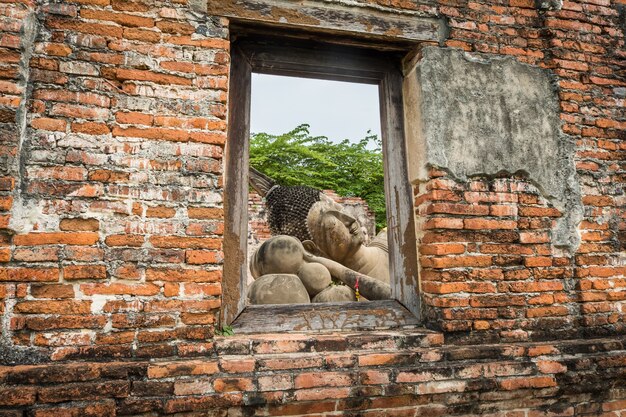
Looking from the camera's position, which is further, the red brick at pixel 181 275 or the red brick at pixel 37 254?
the red brick at pixel 181 275

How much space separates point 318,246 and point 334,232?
0.93ft

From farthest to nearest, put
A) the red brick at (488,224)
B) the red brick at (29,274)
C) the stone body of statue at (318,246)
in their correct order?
the stone body of statue at (318,246)
the red brick at (488,224)
the red brick at (29,274)

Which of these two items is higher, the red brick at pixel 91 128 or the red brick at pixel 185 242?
the red brick at pixel 91 128

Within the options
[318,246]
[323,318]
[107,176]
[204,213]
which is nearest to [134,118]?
[107,176]

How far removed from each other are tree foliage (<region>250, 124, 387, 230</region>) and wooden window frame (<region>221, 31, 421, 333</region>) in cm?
1092

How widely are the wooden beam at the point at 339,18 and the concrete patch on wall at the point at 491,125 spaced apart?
0.18 meters

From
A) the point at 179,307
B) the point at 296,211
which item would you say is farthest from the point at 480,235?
the point at 296,211

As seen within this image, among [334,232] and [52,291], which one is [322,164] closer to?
[334,232]

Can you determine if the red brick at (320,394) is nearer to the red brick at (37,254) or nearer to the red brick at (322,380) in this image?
the red brick at (322,380)

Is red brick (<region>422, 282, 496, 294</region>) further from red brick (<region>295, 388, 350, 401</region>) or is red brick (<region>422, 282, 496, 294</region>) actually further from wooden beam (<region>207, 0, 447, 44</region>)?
wooden beam (<region>207, 0, 447, 44</region>)

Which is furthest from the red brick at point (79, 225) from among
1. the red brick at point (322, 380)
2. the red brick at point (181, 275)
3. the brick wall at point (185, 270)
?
the red brick at point (322, 380)

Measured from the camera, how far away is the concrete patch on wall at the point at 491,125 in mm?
2639

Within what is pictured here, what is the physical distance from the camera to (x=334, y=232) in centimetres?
518

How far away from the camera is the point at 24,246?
2.01 metres
